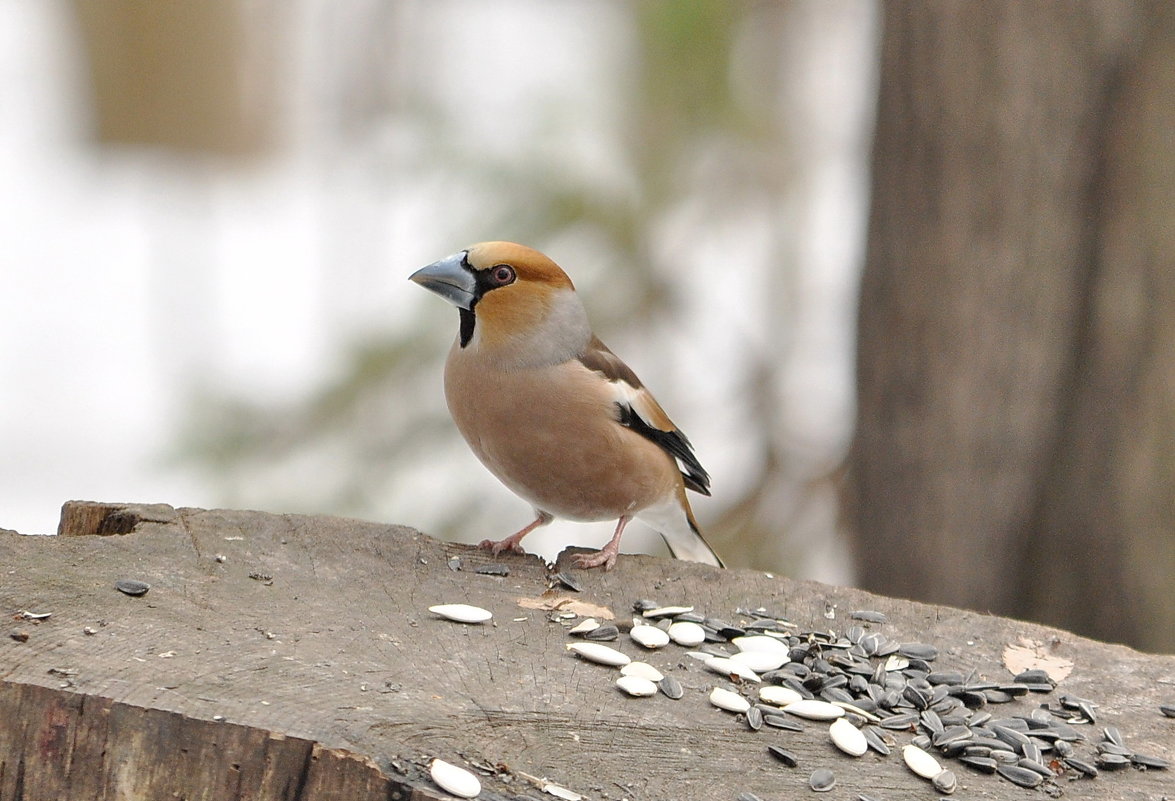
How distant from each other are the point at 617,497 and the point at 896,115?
6.68 ft

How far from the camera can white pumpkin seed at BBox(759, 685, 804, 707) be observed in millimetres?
2158

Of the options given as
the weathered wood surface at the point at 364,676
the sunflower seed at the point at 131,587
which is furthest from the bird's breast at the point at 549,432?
the sunflower seed at the point at 131,587

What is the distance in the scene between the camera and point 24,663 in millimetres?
1752

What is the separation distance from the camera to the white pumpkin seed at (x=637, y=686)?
6.81ft

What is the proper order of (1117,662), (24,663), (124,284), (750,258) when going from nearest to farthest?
(24,663), (1117,662), (750,258), (124,284)

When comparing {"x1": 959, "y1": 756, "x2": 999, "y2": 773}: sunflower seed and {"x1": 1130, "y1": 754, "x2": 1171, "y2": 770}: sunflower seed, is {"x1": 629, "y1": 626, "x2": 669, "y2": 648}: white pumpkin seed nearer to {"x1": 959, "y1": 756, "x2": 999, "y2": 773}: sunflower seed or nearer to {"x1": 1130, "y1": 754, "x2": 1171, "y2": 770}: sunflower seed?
{"x1": 959, "y1": 756, "x2": 999, "y2": 773}: sunflower seed

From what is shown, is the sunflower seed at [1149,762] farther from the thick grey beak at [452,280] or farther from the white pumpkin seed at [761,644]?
the thick grey beak at [452,280]

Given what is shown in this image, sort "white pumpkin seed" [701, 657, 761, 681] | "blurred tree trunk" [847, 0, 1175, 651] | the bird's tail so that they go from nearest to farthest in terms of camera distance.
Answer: "white pumpkin seed" [701, 657, 761, 681] < the bird's tail < "blurred tree trunk" [847, 0, 1175, 651]

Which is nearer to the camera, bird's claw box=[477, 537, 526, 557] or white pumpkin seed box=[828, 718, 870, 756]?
white pumpkin seed box=[828, 718, 870, 756]

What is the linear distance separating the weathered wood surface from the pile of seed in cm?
3

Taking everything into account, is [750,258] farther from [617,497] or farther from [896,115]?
[617,497]

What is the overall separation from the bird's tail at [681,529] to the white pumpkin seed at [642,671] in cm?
108

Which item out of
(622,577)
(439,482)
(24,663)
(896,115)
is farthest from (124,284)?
(24,663)

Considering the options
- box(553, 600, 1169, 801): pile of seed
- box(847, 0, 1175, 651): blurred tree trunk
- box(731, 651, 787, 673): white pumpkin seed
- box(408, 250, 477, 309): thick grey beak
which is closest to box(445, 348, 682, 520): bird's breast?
box(408, 250, 477, 309): thick grey beak
